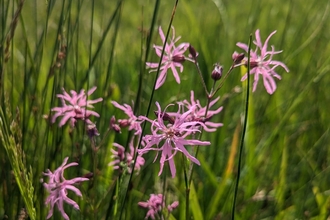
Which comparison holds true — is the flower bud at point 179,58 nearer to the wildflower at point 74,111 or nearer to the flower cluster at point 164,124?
the flower cluster at point 164,124

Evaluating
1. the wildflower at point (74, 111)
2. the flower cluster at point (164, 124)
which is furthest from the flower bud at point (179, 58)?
the wildflower at point (74, 111)

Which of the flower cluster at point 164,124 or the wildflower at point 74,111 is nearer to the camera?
the flower cluster at point 164,124

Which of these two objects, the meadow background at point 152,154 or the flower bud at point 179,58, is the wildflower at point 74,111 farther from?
the flower bud at point 179,58

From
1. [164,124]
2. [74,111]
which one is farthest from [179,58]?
[74,111]

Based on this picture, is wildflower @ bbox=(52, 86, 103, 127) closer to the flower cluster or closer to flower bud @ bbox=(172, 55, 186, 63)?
the flower cluster

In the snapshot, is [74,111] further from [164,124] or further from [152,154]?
[152,154]

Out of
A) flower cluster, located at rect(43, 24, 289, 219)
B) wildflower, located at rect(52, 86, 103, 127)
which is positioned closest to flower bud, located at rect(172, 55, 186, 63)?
flower cluster, located at rect(43, 24, 289, 219)

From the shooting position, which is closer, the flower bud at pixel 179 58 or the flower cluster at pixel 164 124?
the flower cluster at pixel 164 124

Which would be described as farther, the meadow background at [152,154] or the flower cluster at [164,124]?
the meadow background at [152,154]

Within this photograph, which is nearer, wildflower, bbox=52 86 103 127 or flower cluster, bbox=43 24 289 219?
flower cluster, bbox=43 24 289 219

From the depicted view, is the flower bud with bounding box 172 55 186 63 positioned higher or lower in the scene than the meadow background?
higher

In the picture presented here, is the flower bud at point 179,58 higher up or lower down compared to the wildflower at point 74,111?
higher up

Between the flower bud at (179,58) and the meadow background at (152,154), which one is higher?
the flower bud at (179,58)

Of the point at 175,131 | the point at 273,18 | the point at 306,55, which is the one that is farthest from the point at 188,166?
the point at 273,18
